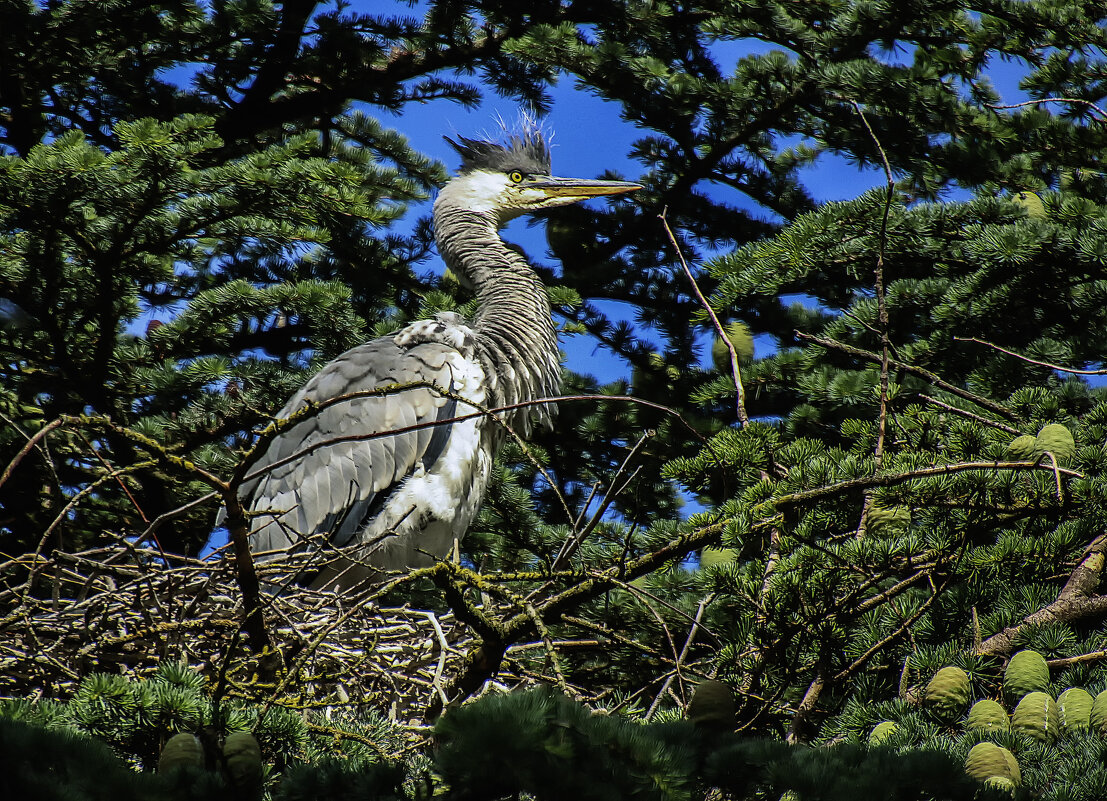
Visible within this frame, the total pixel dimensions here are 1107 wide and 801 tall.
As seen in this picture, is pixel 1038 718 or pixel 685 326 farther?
pixel 685 326

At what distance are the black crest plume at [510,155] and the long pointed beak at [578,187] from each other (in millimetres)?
165

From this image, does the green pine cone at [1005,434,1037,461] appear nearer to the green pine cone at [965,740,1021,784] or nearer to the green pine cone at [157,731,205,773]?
the green pine cone at [965,740,1021,784]

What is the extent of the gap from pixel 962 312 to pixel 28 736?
2.65m

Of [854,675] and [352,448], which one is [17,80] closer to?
[352,448]

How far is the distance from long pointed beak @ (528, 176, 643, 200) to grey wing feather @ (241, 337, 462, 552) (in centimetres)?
138

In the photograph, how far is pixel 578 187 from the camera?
4.75m

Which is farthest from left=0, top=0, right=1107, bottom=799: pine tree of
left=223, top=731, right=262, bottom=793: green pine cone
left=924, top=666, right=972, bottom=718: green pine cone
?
left=223, top=731, right=262, bottom=793: green pine cone

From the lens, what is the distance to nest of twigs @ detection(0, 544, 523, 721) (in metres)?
1.97

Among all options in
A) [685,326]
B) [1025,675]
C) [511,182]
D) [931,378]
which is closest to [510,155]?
[511,182]

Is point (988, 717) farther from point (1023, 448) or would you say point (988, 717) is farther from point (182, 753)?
point (182, 753)

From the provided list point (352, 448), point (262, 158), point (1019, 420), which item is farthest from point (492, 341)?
point (1019, 420)

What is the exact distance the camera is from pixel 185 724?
1.42m

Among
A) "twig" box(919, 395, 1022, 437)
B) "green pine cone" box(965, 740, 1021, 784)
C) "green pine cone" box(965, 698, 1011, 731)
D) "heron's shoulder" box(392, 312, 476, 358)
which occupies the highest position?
"heron's shoulder" box(392, 312, 476, 358)

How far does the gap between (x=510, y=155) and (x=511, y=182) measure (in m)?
0.21
